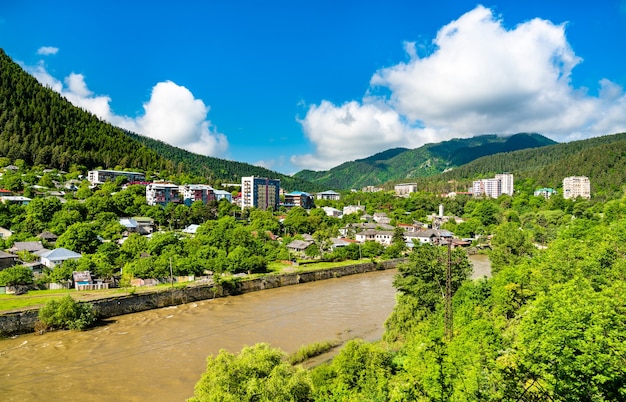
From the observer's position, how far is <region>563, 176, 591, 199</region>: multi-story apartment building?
284ft

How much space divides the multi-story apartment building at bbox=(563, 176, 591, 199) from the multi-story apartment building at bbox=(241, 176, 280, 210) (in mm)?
67942

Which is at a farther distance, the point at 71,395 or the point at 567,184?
the point at 567,184

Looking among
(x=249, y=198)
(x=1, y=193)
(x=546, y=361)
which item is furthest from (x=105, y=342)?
(x=249, y=198)

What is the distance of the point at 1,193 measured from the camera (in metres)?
48.3

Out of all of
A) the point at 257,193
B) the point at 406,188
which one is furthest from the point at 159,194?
the point at 406,188

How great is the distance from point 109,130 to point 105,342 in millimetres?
94039

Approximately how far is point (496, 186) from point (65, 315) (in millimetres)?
123440

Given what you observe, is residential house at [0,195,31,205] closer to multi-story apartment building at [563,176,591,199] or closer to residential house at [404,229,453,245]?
residential house at [404,229,453,245]

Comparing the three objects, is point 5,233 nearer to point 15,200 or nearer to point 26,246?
point 26,246

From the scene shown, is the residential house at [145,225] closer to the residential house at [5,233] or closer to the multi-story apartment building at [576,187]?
the residential house at [5,233]

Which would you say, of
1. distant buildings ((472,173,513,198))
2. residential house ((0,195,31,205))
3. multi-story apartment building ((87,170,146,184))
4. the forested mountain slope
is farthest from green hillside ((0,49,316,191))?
distant buildings ((472,173,513,198))

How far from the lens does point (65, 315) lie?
20.8 meters

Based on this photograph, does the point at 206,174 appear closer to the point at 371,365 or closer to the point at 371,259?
the point at 371,259

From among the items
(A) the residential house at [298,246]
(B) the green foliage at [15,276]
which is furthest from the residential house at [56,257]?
(A) the residential house at [298,246]
